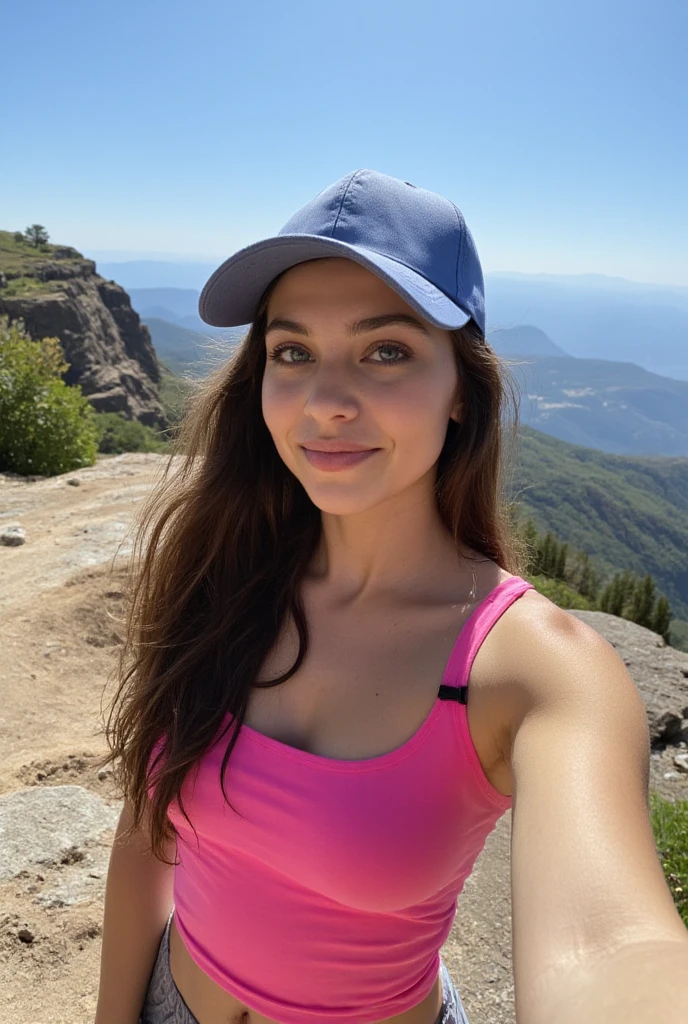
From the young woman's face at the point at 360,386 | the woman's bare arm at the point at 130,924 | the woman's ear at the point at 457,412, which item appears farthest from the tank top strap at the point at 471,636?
the woman's bare arm at the point at 130,924

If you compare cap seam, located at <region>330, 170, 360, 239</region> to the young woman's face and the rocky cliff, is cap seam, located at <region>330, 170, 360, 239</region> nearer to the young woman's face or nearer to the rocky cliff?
the young woman's face

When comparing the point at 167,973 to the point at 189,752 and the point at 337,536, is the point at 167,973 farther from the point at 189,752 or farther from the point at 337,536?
the point at 337,536

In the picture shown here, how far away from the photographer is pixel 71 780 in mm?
4016

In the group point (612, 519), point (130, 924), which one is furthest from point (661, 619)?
point (612, 519)

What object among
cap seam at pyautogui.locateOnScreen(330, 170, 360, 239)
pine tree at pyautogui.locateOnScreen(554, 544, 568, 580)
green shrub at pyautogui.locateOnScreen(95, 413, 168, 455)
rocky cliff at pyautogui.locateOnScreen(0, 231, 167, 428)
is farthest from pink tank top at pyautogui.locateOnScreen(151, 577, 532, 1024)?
rocky cliff at pyautogui.locateOnScreen(0, 231, 167, 428)

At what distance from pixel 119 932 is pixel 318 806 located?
0.89 metres

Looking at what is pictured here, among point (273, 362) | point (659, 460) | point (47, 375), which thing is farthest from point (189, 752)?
point (659, 460)

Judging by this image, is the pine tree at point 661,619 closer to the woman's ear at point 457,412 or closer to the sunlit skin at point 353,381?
the woman's ear at point 457,412

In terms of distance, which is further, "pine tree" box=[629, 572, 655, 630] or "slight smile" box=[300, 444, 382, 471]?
"pine tree" box=[629, 572, 655, 630]

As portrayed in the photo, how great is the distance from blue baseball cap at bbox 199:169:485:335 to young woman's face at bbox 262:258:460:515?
0.23ft

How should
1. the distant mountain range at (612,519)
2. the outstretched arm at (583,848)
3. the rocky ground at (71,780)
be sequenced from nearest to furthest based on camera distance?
the outstretched arm at (583,848) < the rocky ground at (71,780) < the distant mountain range at (612,519)

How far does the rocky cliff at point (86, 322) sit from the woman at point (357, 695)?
57214mm

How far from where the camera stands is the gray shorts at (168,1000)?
164 centimetres

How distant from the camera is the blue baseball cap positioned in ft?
4.75
